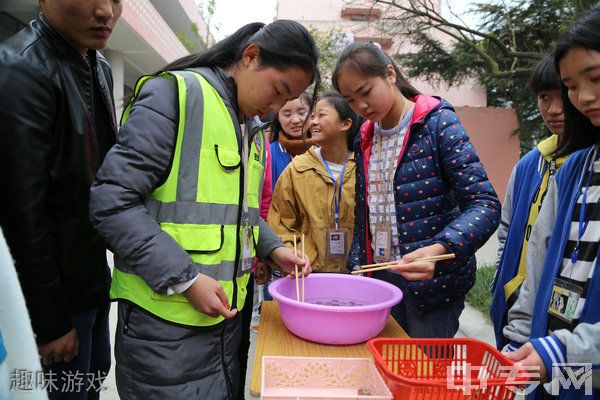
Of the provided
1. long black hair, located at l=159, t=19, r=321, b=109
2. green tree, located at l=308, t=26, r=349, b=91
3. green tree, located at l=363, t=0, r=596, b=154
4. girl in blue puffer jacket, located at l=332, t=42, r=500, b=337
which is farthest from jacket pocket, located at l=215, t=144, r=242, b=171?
green tree, located at l=308, t=26, r=349, b=91

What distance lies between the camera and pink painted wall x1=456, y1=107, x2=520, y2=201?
10.5 metres

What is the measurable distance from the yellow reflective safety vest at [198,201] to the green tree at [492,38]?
21.3 ft

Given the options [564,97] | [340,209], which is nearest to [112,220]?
[564,97]

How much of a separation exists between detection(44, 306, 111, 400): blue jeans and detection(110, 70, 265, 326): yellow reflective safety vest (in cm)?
34

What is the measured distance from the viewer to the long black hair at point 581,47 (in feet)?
3.56

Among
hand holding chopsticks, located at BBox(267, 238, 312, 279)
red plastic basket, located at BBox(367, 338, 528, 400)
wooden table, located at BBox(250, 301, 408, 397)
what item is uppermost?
hand holding chopsticks, located at BBox(267, 238, 312, 279)

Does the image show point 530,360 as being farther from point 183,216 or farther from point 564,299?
point 183,216

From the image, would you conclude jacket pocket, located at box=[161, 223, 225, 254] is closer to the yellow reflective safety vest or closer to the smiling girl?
the yellow reflective safety vest

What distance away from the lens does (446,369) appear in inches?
44.4

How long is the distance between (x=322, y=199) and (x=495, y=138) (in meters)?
9.50

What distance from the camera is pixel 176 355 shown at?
3.83ft

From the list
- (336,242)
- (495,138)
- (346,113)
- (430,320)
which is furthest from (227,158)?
(495,138)

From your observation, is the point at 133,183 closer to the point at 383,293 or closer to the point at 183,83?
the point at 183,83

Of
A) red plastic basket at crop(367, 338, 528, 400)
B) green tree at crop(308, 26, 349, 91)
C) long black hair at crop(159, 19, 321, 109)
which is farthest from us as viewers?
green tree at crop(308, 26, 349, 91)
